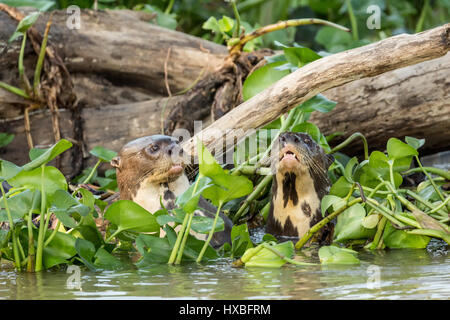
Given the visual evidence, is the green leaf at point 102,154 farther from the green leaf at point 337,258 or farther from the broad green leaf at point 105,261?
the green leaf at point 337,258

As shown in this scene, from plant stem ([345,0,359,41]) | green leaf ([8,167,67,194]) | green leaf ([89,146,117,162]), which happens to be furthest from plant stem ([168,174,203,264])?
plant stem ([345,0,359,41])

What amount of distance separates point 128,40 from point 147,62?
181mm

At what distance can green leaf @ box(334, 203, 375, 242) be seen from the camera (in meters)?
2.85

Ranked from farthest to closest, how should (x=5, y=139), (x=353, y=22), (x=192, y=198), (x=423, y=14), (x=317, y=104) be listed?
(x=423, y=14) < (x=353, y=22) < (x=5, y=139) < (x=317, y=104) < (x=192, y=198)

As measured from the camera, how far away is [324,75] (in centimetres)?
304

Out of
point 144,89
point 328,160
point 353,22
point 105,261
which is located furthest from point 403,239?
point 353,22

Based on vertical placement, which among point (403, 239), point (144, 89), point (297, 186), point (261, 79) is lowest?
point (403, 239)

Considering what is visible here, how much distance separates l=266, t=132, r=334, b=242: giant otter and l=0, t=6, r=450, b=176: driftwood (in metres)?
0.87

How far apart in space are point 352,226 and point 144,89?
2.47m

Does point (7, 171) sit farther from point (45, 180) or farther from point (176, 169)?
point (176, 169)

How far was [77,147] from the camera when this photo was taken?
448 cm

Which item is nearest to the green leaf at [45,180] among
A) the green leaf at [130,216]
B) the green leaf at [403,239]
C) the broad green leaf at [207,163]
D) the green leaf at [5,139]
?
the green leaf at [130,216]

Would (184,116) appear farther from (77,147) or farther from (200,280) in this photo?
(200,280)

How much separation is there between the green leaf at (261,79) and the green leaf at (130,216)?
1.19 m
